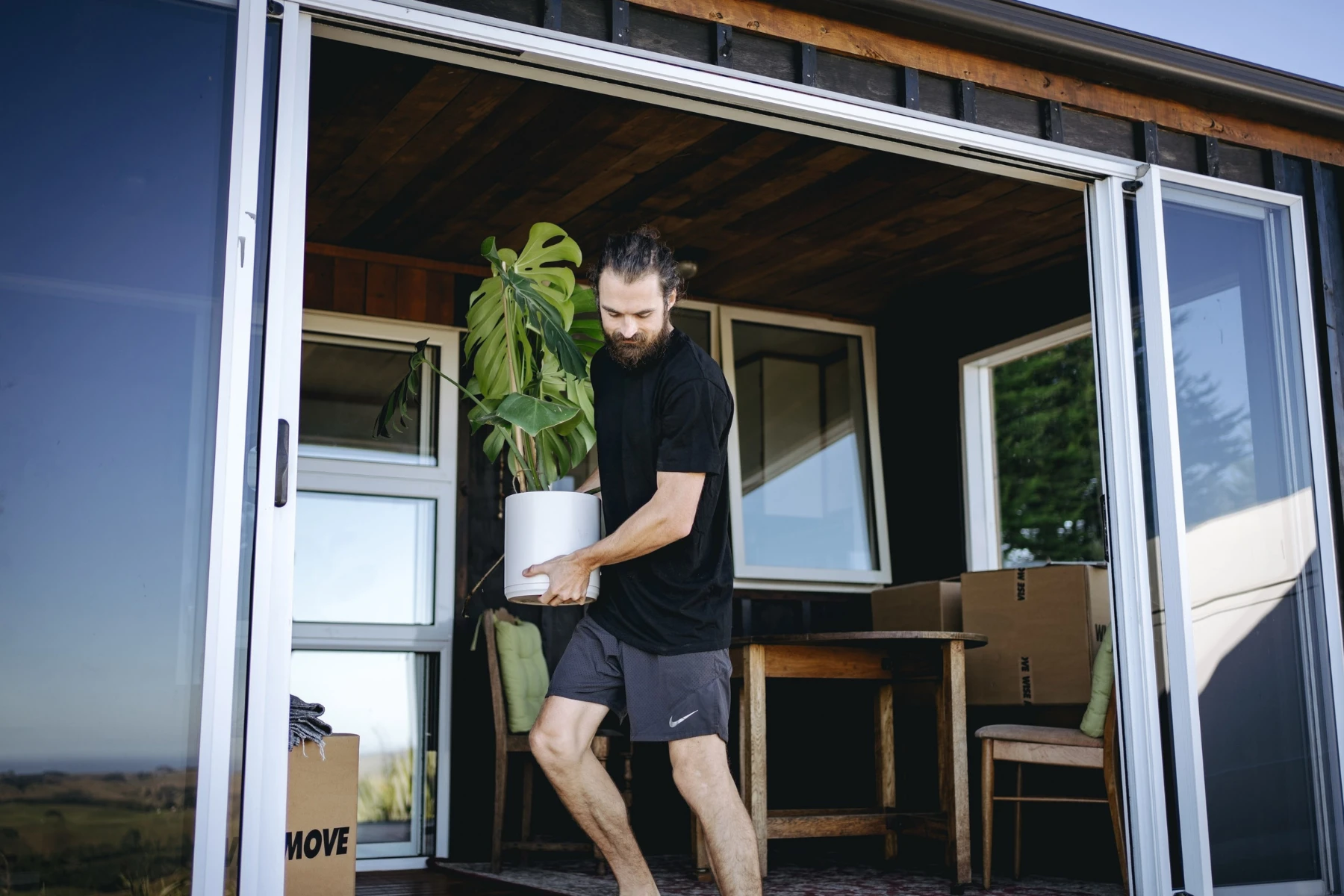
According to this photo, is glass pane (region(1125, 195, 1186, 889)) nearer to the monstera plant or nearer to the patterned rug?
the patterned rug

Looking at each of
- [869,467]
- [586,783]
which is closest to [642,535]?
[586,783]

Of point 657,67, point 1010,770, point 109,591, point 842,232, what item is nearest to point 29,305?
point 109,591

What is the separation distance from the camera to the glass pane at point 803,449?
6.09 metres

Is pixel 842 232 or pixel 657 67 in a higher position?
pixel 842 232

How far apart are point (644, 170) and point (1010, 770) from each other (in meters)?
2.75

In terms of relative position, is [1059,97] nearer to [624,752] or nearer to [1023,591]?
[1023,591]

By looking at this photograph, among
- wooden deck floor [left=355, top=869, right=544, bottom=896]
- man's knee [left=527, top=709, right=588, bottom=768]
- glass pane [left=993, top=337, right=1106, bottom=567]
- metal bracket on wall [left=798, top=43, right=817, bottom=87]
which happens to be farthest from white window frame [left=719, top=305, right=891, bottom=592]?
glass pane [left=993, top=337, right=1106, bottom=567]

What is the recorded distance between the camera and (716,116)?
344 centimetres

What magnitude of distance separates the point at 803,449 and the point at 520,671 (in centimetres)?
191

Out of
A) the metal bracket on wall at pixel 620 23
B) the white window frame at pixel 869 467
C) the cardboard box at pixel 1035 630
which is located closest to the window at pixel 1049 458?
the white window frame at pixel 869 467

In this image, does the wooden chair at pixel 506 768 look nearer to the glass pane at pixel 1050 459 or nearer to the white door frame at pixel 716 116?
the white door frame at pixel 716 116

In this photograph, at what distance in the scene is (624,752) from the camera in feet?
16.3

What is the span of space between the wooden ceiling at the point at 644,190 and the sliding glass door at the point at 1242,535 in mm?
988

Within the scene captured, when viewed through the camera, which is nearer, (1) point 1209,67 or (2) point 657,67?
(2) point 657,67
